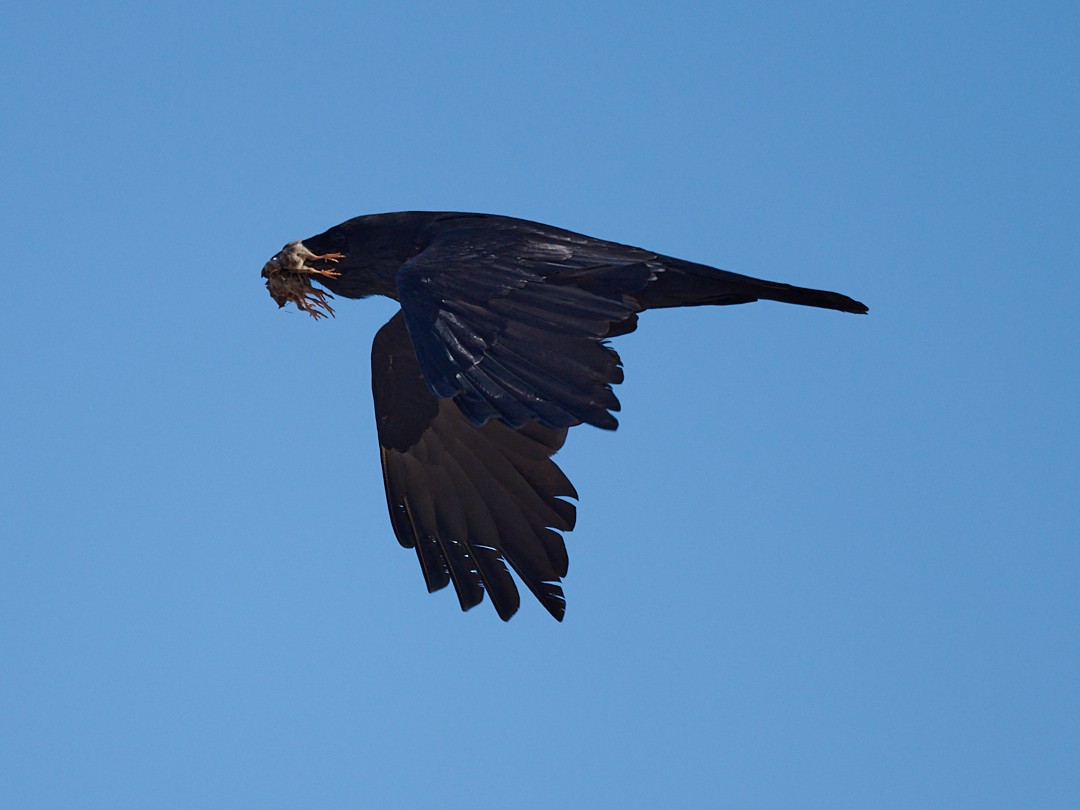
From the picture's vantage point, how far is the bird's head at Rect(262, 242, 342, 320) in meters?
8.04

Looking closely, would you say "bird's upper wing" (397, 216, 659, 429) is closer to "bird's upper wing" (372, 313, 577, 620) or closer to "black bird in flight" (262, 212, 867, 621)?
"black bird in flight" (262, 212, 867, 621)

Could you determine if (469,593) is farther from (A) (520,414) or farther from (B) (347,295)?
(A) (520,414)

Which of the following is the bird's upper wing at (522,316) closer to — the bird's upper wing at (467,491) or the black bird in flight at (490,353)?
the black bird in flight at (490,353)

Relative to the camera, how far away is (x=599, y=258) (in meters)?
7.17

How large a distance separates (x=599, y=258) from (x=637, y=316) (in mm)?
362

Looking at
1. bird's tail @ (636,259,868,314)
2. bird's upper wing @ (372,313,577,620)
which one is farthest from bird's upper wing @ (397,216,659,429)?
bird's upper wing @ (372,313,577,620)

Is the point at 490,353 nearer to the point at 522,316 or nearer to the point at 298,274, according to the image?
the point at 522,316

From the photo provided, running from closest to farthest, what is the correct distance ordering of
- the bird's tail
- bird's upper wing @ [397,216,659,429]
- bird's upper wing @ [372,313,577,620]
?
1. bird's upper wing @ [397,216,659,429]
2. the bird's tail
3. bird's upper wing @ [372,313,577,620]

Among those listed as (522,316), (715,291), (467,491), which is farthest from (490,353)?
(467,491)

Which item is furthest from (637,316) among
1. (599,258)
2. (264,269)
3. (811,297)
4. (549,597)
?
(264,269)

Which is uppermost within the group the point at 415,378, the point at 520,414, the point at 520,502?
the point at 415,378

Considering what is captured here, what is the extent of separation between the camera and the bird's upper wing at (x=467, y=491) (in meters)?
8.02

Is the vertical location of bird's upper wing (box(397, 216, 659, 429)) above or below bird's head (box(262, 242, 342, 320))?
below

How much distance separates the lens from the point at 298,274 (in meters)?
8.07
